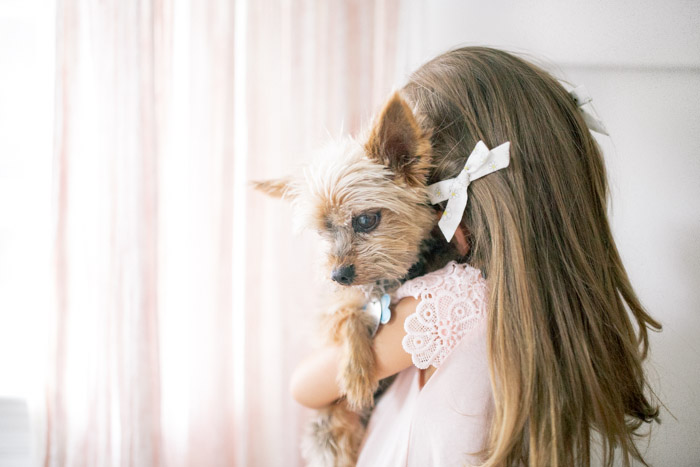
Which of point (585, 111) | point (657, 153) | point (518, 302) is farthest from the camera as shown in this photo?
point (657, 153)

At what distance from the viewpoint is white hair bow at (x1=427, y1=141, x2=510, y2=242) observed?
0.68m

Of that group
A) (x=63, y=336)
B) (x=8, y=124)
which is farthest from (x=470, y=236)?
(x=8, y=124)

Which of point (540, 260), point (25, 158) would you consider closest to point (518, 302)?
point (540, 260)

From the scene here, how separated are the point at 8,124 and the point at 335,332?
3.80 feet

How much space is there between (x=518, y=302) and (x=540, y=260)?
0.09 m

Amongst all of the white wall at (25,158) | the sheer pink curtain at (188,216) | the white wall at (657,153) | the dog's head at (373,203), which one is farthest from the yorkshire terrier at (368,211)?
the white wall at (25,158)

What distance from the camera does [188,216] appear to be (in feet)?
3.80

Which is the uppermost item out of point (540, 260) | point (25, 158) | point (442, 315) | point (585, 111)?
point (585, 111)

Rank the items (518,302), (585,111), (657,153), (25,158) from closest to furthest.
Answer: (518,302)
(585,111)
(657,153)
(25,158)

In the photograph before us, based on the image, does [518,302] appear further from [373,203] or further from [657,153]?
[657,153]

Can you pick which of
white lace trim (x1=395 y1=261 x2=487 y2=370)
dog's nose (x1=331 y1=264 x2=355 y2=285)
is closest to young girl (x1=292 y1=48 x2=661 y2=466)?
white lace trim (x1=395 y1=261 x2=487 y2=370)

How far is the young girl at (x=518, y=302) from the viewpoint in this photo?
2.19ft

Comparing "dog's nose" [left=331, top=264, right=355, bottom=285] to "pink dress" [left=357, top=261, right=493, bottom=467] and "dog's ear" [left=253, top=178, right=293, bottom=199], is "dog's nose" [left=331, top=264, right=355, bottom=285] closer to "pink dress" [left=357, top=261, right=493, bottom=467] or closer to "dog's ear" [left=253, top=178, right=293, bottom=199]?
"pink dress" [left=357, top=261, right=493, bottom=467]

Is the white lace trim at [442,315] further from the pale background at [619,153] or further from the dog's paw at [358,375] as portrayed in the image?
the pale background at [619,153]
